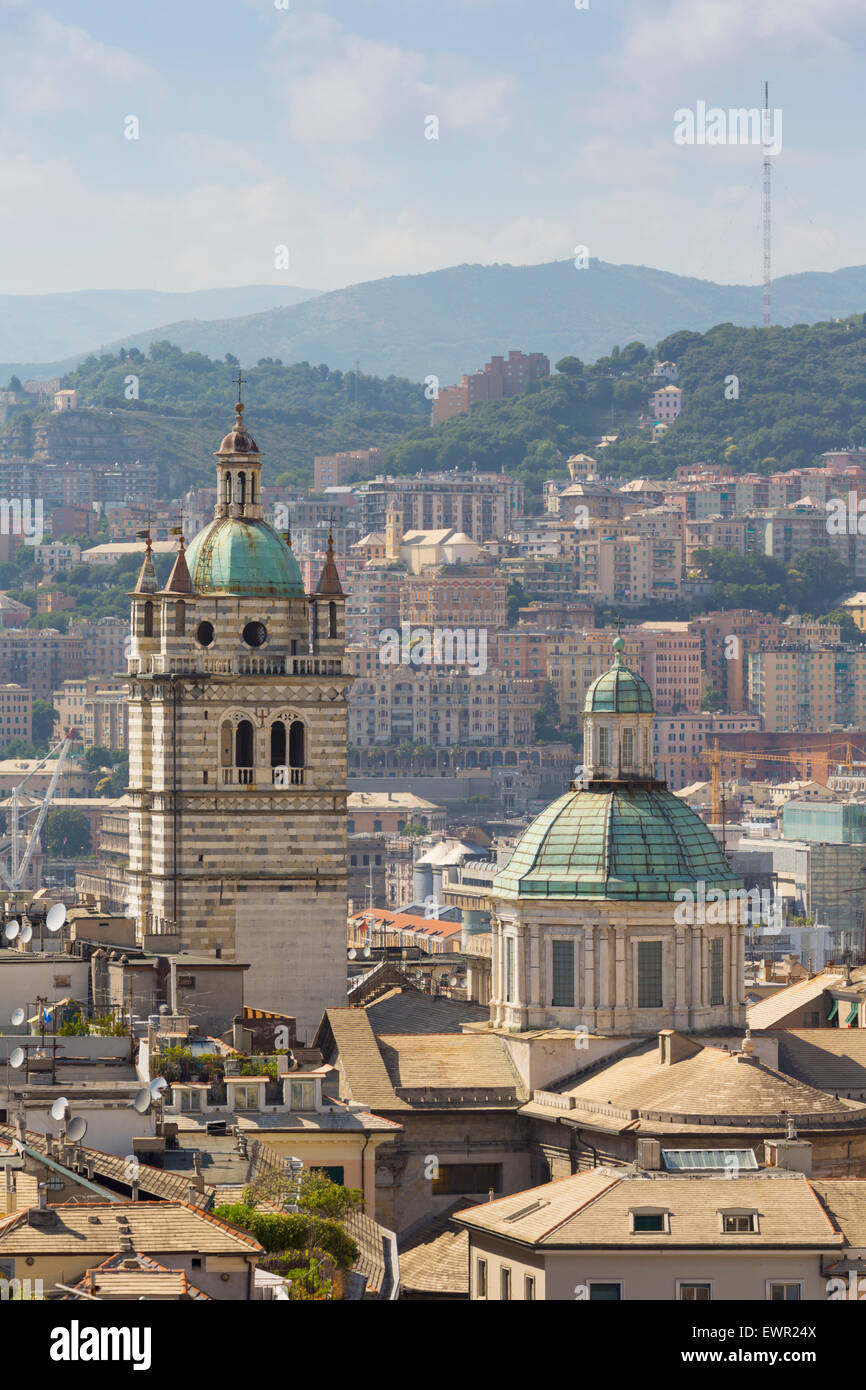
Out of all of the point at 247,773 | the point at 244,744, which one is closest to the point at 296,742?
the point at 244,744

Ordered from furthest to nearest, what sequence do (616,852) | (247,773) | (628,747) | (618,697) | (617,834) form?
(247,773) → (618,697) → (628,747) → (617,834) → (616,852)

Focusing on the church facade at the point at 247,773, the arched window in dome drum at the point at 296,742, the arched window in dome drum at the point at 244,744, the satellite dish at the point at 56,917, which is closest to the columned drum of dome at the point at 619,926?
the satellite dish at the point at 56,917

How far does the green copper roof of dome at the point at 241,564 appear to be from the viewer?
189 feet

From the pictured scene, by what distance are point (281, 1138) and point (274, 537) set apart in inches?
889

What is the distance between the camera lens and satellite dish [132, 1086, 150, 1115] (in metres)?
33.1

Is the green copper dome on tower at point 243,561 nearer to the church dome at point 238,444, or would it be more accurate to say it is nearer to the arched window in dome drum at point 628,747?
the church dome at point 238,444

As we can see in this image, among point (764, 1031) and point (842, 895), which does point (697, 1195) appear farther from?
point (842, 895)

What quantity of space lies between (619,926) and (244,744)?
1236 centimetres

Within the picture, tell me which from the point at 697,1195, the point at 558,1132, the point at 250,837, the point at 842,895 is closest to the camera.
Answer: the point at 697,1195

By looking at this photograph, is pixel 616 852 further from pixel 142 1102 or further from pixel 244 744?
pixel 142 1102

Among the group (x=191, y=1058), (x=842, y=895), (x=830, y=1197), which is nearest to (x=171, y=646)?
(x=191, y=1058)

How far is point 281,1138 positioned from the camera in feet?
123

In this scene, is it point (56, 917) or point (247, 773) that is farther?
point (247, 773)

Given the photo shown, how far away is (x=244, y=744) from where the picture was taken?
56.6m
